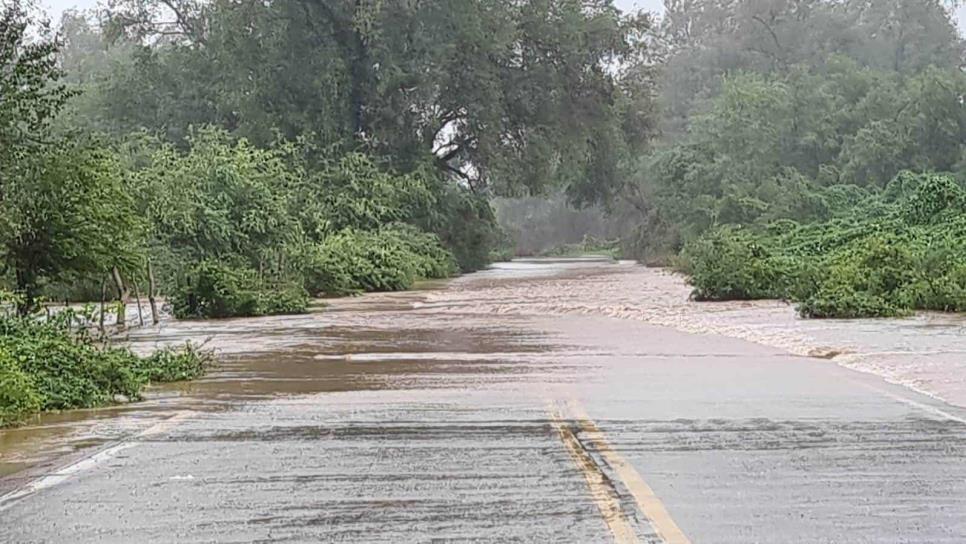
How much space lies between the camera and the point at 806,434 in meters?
10.0

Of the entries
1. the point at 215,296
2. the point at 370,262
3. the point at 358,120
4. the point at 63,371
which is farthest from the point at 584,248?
the point at 63,371

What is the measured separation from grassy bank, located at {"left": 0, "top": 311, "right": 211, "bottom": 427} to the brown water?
292mm

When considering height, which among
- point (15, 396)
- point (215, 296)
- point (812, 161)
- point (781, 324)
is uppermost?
point (812, 161)

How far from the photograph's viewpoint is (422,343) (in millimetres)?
19703

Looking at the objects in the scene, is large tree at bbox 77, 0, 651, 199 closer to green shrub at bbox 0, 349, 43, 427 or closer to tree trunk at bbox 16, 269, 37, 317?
tree trunk at bbox 16, 269, 37, 317

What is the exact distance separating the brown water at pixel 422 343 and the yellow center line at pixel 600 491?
3.76 meters

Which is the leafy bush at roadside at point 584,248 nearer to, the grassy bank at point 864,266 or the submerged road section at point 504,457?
the grassy bank at point 864,266

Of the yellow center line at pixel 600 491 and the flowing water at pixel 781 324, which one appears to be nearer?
the yellow center line at pixel 600 491

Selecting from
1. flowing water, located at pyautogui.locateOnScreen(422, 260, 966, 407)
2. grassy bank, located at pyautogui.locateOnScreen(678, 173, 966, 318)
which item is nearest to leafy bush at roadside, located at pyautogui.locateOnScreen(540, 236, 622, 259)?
grassy bank, located at pyautogui.locateOnScreen(678, 173, 966, 318)

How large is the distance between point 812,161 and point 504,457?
55.6m

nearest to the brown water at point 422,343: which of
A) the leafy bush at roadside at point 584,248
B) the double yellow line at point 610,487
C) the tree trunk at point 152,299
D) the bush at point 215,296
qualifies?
the tree trunk at point 152,299

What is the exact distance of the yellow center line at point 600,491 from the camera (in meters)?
6.62

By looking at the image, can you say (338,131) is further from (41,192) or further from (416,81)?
(41,192)

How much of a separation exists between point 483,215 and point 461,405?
49577 millimetres
